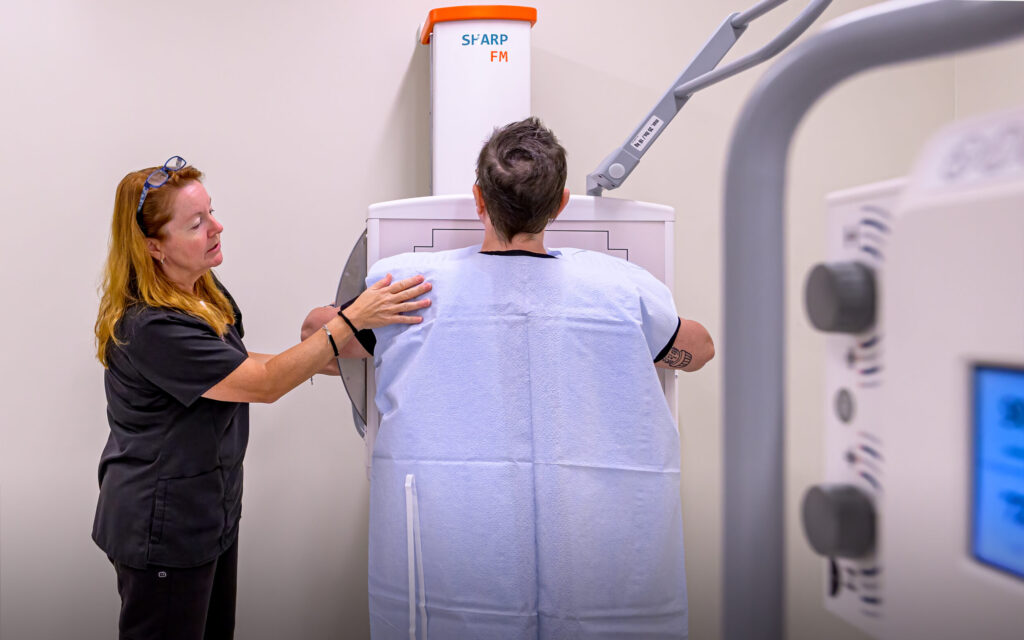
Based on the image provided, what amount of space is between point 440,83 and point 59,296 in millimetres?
1115

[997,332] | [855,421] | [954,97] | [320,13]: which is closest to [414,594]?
[855,421]

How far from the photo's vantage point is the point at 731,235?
44cm

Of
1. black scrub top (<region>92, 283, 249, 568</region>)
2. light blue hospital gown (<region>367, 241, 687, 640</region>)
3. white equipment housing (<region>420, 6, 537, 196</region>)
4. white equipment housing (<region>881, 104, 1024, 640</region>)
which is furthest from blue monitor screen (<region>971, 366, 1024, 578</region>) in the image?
white equipment housing (<region>420, 6, 537, 196</region>)

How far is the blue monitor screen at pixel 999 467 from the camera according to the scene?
0.39 metres

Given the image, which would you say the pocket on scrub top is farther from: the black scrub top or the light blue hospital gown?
the light blue hospital gown

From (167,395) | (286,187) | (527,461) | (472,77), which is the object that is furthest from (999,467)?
(286,187)

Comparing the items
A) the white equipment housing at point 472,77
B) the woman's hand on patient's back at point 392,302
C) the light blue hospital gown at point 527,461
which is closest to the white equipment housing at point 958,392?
the light blue hospital gown at point 527,461

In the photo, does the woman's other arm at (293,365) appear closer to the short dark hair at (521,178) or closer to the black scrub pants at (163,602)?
the short dark hair at (521,178)

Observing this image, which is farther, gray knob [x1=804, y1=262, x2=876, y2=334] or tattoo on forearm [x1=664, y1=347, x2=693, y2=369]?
tattoo on forearm [x1=664, y1=347, x2=693, y2=369]

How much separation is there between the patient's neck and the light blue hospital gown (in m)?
0.04

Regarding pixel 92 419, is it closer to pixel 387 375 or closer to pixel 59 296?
pixel 59 296

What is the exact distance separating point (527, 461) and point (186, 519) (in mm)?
658

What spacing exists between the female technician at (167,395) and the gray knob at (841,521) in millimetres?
992

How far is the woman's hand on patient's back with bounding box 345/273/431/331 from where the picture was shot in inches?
50.0
